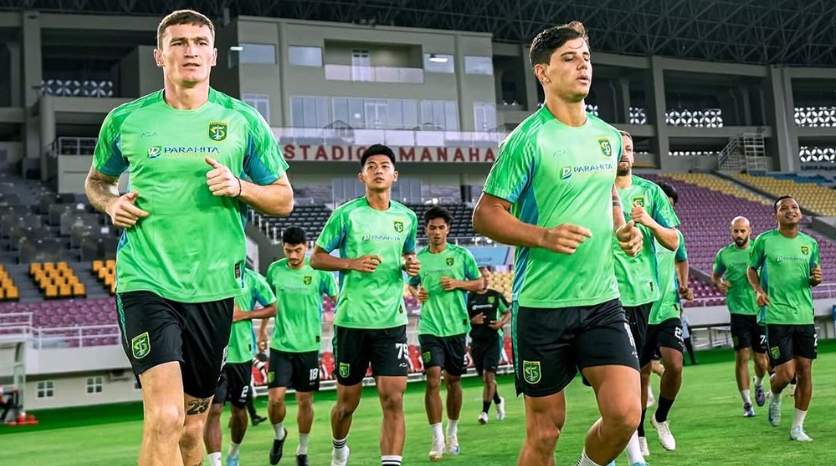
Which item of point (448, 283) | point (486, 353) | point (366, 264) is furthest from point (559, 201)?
point (486, 353)

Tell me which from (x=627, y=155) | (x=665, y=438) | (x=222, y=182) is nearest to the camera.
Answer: (x=222, y=182)

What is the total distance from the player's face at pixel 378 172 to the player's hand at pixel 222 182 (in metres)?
4.03

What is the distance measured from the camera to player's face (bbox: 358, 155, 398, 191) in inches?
368

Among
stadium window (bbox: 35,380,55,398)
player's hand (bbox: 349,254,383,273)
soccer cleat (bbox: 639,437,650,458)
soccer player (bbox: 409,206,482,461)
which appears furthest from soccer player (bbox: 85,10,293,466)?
stadium window (bbox: 35,380,55,398)

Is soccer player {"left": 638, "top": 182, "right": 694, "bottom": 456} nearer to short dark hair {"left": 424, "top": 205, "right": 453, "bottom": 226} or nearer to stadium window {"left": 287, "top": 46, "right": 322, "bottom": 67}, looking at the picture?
short dark hair {"left": 424, "top": 205, "right": 453, "bottom": 226}

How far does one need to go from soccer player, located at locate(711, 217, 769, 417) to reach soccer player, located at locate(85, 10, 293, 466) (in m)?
10.3

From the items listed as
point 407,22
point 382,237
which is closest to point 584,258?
point 382,237

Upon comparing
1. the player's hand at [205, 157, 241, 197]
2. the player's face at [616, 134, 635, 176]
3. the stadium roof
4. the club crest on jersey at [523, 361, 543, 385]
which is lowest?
the club crest on jersey at [523, 361, 543, 385]

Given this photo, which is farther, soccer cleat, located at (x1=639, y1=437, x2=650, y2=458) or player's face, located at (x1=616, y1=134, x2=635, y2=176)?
soccer cleat, located at (x1=639, y1=437, x2=650, y2=458)

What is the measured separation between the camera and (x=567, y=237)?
210 inches

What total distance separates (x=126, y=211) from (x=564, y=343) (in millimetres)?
2437

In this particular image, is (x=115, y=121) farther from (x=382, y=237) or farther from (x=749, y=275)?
(x=749, y=275)

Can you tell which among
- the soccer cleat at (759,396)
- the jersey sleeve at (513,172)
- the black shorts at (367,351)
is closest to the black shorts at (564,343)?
the jersey sleeve at (513,172)

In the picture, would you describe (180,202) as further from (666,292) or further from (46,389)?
(46,389)
